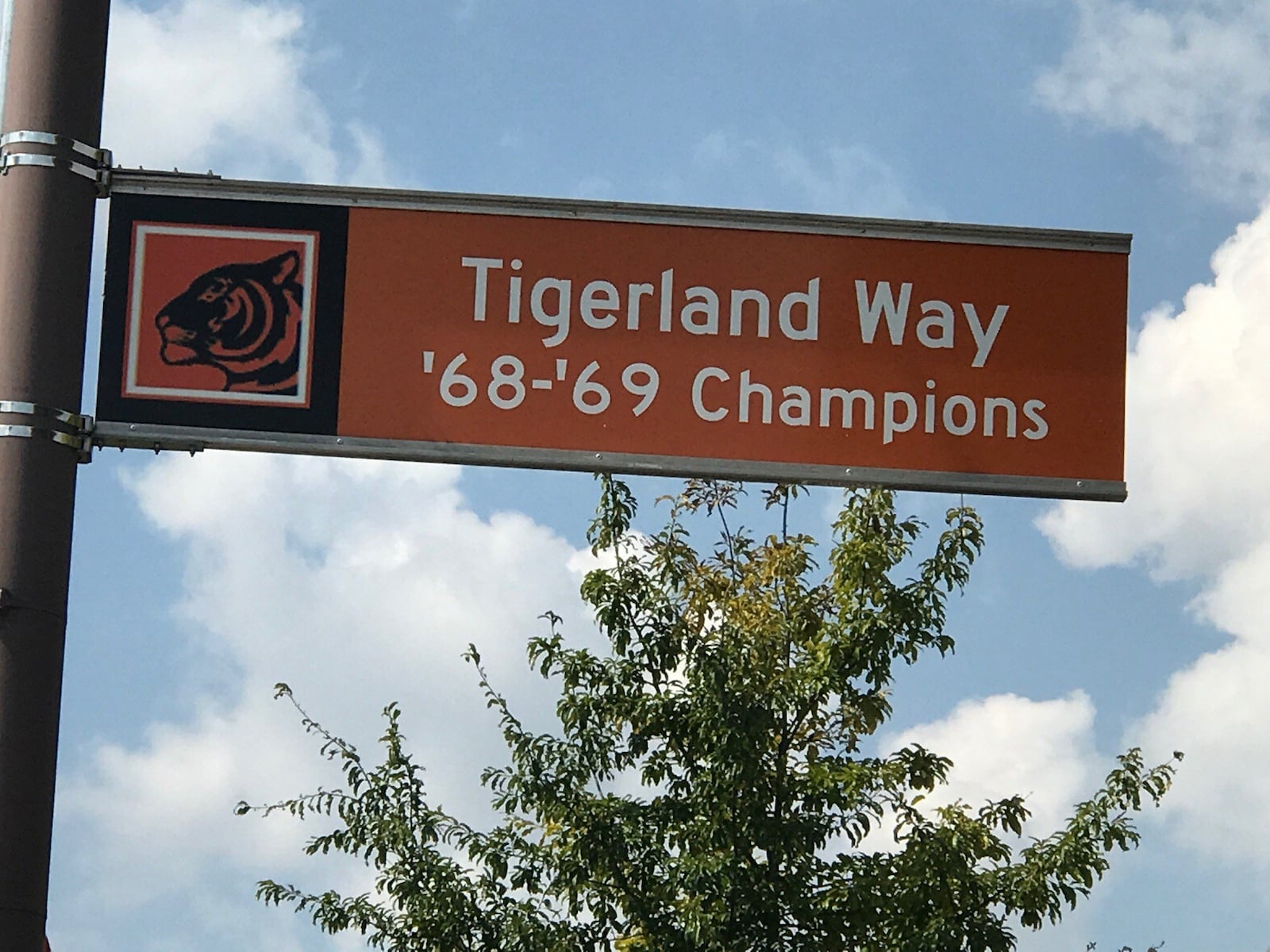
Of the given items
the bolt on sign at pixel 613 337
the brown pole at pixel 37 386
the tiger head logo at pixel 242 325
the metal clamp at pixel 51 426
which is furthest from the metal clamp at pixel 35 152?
the metal clamp at pixel 51 426

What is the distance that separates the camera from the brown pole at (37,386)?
368cm

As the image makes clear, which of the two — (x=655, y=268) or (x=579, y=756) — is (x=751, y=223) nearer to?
(x=655, y=268)

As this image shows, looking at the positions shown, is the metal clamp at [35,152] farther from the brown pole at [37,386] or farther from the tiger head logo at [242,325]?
the tiger head logo at [242,325]

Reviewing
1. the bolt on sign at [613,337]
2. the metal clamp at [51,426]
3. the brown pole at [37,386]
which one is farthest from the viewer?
the bolt on sign at [613,337]

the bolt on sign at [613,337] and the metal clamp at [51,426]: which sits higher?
the bolt on sign at [613,337]

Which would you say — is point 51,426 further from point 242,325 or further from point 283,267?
point 283,267

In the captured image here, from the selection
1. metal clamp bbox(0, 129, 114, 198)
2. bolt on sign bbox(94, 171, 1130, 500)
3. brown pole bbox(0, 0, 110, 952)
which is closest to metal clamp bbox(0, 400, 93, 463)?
brown pole bbox(0, 0, 110, 952)

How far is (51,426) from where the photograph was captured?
3887 mm

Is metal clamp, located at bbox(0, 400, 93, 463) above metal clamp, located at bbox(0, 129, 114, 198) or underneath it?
underneath

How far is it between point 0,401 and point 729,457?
1621 millimetres

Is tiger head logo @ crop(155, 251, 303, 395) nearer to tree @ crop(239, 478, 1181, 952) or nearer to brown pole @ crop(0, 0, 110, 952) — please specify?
brown pole @ crop(0, 0, 110, 952)

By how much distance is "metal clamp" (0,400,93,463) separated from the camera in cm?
384

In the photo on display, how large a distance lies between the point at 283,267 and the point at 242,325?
0.57 feet

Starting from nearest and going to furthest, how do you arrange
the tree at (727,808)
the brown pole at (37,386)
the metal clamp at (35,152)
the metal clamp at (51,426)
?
the brown pole at (37,386) → the metal clamp at (51,426) → the metal clamp at (35,152) → the tree at (727,808)
